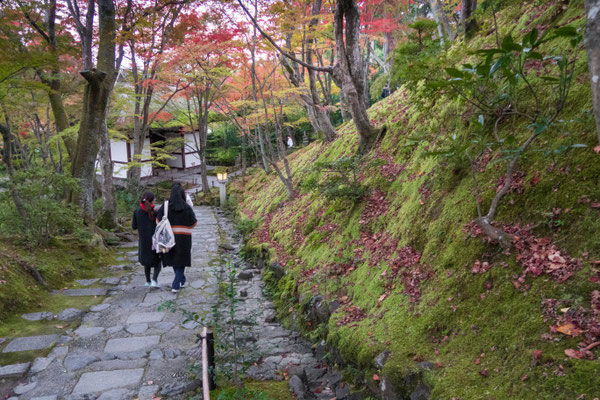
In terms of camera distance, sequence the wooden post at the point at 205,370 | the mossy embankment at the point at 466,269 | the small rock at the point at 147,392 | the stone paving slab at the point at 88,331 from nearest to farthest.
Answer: the mossy embankment at the point at 466,269, the wooden post at the point at 205,370, the small rock at the point at 147,392, the stone paving slab at the point at 88,331

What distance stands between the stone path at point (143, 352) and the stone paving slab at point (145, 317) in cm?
1

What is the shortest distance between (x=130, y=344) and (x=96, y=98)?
6326 mm

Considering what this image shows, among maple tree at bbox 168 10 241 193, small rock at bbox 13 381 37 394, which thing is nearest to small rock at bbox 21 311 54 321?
small rock at bbox 13 381 37 394

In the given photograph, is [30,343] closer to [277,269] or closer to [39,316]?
[39,316]

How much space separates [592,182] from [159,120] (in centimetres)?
2332

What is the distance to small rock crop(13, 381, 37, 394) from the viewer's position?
4051 millimetres

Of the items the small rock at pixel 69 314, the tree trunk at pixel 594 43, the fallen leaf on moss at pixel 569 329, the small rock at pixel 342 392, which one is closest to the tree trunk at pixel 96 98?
the small rock at pixel 69 314

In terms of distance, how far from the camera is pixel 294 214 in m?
9.83

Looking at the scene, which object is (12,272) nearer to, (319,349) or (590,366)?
(319,349)

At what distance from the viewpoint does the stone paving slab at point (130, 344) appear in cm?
502

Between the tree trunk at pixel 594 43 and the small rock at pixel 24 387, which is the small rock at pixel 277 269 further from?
the tree trunk at pixel 594 43

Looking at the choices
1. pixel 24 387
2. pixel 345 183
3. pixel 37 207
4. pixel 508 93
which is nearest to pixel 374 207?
pixel 345 183

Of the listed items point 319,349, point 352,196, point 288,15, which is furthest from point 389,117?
point 319,349

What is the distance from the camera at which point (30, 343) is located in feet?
16.4
